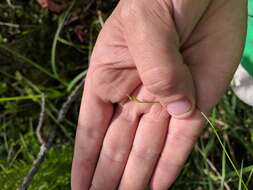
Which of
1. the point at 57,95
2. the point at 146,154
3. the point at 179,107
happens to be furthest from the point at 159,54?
the point at 57,95

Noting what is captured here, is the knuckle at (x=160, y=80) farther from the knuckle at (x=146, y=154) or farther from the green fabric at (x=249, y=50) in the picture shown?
the green fabric at (x=249, y=50)

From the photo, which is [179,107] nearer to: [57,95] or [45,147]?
[45,147]

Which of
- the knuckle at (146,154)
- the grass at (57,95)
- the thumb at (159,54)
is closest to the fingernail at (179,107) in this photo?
the thumb at (159,54)

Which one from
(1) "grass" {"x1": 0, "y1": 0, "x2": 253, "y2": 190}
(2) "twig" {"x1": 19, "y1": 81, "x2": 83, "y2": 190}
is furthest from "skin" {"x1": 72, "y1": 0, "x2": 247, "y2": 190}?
(1) "grass" {"x1": 0, "y1": 0, "x2": 253, "y2": 190}

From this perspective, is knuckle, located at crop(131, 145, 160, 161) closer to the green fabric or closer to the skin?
the skin

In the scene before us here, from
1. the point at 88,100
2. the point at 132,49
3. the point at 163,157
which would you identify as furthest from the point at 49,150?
the point at 132,49

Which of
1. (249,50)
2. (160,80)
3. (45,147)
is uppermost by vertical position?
(160,80)

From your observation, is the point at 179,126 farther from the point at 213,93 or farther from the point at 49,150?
the point at 49,150
